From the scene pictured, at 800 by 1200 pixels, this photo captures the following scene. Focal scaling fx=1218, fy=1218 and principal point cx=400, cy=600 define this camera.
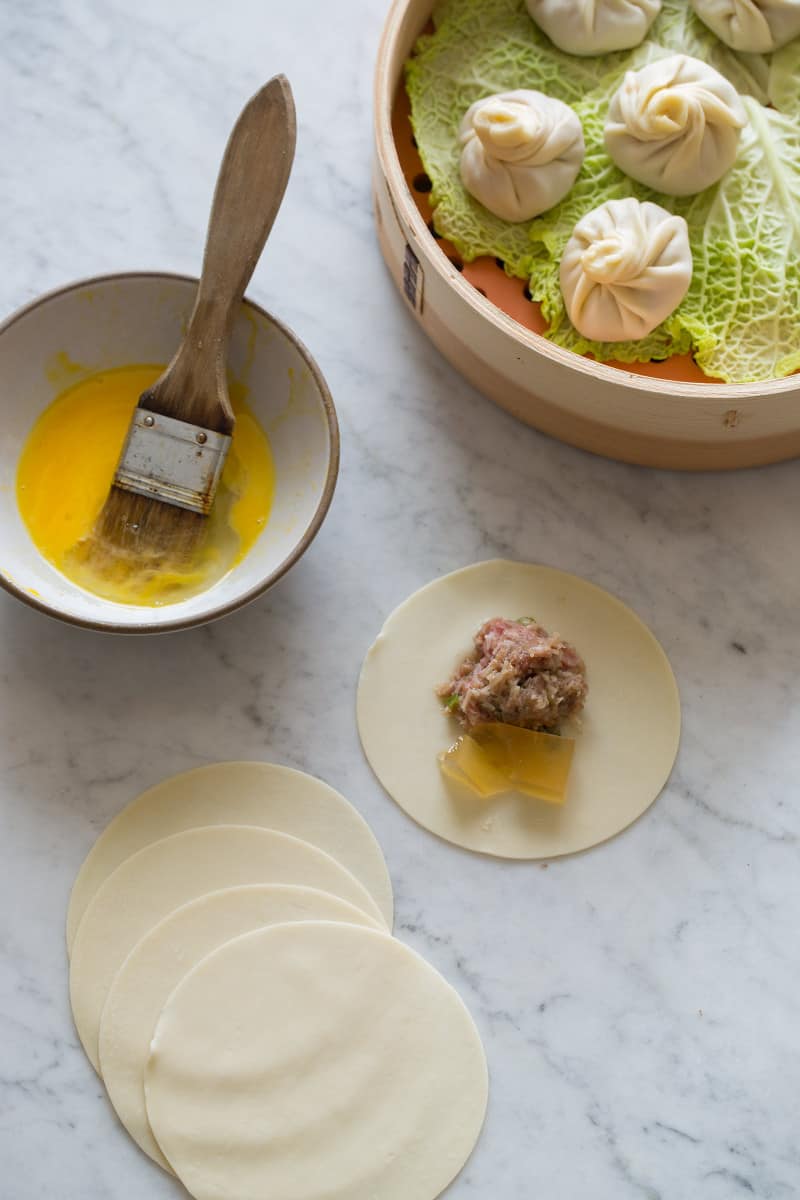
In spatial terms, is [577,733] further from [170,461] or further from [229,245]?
[229,245]

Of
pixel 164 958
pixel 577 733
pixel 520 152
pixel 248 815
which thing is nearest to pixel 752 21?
pixel 520 152

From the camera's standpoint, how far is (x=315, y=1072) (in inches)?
91.4

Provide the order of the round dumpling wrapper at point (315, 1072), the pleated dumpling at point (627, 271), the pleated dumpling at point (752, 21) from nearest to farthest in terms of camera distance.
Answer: the round dumpling wrapper at point (315, 1072), the pleated dumpling at point (627, 271), the pleated dumpling at point (752, 21)

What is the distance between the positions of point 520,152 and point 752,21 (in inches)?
22.7

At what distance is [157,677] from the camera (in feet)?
8.30

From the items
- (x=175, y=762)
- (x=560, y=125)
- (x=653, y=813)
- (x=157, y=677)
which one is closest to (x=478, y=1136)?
(x=653, y=813)

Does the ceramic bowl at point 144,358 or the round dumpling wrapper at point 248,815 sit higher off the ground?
the ceramic bowl at point 144,358

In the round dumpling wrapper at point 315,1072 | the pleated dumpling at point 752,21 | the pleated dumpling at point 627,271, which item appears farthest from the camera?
the pleated dumpling at point 752,21

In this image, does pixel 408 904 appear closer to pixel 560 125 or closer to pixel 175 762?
pixel 175 762

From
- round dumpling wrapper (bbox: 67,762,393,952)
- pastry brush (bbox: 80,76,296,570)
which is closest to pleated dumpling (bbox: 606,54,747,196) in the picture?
pastry brush (bbox: 80,76,296,570)

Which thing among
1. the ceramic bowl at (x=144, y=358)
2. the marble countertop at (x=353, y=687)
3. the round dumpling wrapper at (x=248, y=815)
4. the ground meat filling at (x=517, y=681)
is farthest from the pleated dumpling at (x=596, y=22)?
the round dumpling wrapper at (x=248, y=815)

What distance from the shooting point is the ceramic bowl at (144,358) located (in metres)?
2.37

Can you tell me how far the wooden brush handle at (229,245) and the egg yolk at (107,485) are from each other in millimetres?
145

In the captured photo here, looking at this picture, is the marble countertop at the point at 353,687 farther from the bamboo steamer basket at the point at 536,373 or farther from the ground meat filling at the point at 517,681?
the ground meat filling at the point at 517,681
